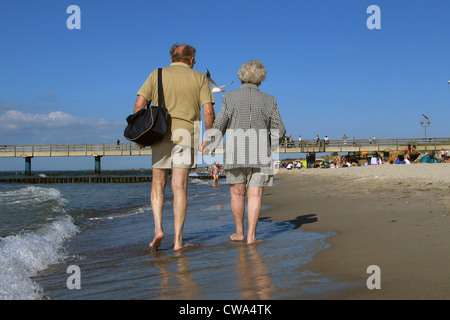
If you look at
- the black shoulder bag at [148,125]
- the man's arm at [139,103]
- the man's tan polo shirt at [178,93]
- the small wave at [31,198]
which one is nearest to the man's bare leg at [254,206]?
the man's tan polo shirt at [178,93]

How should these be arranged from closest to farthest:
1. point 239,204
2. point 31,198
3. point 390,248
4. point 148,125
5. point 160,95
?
point 390,248, point 148,125, point 160,95, point 239,204, point 31,198

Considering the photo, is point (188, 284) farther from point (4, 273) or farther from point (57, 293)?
point (4, 273)

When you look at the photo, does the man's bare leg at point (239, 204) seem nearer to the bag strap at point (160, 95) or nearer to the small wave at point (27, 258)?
the bag strap at point (160, 95)

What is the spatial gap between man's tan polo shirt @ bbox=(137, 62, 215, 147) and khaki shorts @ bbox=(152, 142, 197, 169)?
0.05m

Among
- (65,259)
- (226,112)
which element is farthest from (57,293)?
(226,112)

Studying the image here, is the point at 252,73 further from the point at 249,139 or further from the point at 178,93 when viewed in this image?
the point at 178,93

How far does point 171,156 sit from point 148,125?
35 centimetres

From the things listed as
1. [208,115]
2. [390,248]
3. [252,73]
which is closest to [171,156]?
[208,115]

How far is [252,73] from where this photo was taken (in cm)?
398

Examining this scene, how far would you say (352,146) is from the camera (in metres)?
43.3

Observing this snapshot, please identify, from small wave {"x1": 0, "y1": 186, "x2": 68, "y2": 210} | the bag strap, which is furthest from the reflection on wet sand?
small wave {"x1": 0, "y1": 186, "x2": 68, "y2": 210}

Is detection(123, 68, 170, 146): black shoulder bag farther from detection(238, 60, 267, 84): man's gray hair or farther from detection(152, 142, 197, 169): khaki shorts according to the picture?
detection(238, 60, 267, 84): man's gray hair
